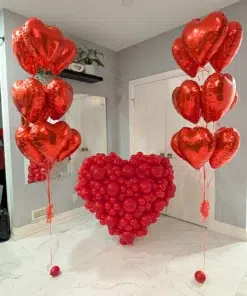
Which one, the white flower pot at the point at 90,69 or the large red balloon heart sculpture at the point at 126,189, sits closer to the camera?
the large red balloon heart sculpture at the point at 126,189

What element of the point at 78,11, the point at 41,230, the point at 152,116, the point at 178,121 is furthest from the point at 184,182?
the point at 78,11

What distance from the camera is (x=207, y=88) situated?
120cm

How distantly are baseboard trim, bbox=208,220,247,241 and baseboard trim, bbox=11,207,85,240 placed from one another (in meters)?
1.61

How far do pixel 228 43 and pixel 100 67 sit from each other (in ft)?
6.45

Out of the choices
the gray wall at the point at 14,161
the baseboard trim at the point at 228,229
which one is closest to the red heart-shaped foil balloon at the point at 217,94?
the baseboard trim at the point at 228,229

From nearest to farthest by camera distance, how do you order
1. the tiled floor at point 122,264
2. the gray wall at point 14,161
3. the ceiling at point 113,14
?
1. the tiled floor at point 122,264
2. the ceiling at point 113,14
3. the gray wall at point 14,161

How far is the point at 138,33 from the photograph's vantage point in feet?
8.20

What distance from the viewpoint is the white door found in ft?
8.64

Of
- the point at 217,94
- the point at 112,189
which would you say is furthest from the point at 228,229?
the point at 217,94

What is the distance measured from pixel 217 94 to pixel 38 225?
218 centimetres

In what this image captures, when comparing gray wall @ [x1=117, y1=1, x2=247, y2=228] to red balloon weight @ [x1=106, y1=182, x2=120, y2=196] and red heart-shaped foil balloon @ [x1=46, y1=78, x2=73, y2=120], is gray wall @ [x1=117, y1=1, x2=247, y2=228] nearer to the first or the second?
red balloon weight @ [x1=106, y1=182, x2=120, y2=196]

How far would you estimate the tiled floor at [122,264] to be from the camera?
4.60ft

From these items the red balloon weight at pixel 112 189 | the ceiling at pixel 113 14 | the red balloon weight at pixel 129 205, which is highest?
the ceiling at pixel 113 14

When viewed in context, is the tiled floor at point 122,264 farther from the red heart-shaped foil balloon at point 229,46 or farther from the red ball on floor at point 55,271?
the red heart-shaped foil balloon at point 229,46
